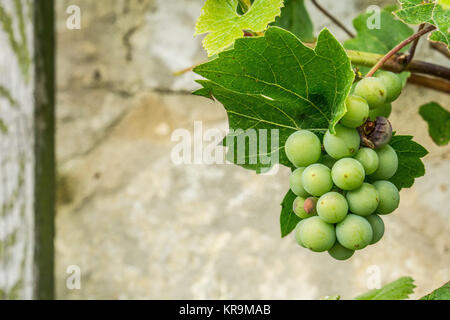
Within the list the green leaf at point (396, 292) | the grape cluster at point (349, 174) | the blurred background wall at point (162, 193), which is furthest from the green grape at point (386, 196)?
the blurred background wall at point (162, 193)

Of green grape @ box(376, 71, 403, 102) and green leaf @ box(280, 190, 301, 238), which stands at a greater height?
green grape @ box(376, 71, 403, 102)

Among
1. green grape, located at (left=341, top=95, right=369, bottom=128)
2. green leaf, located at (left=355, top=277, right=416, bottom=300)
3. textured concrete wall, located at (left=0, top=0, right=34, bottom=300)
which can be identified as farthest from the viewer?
textured concrete wall, located at (left=0, top=0, right=34, bottom=300)

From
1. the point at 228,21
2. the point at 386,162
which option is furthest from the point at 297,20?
the point at 386,162

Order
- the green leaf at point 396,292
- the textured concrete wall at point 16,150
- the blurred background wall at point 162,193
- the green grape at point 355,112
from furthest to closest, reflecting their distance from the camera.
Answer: the blurred background wall at point 162,193
the textured concrete wall at point 16,150
the green leaf at point 396,292
the green grape at point 355,112

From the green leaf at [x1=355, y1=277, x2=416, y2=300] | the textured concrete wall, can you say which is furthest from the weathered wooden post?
the green leaf at [x1=355, y1=277, x2=416, y2=300]

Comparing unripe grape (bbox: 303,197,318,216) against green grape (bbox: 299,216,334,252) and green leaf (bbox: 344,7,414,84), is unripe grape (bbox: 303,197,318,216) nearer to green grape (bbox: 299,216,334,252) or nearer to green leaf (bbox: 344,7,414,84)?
green grape (bbox: 299,216,334,252)

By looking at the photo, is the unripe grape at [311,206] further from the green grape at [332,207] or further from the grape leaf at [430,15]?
the grape leaf at [430,15]

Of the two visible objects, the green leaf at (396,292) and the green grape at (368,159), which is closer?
the green grape at (368,159)
